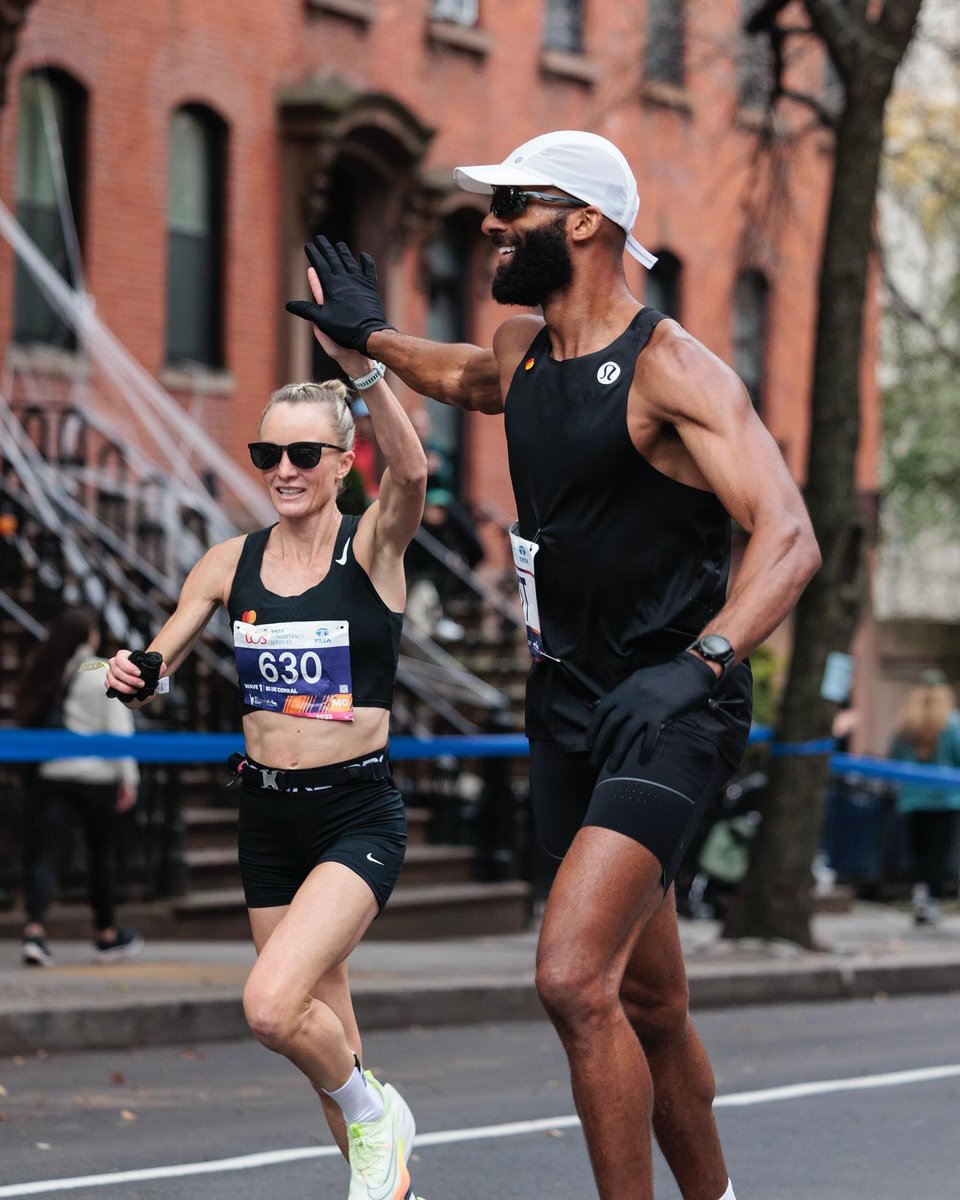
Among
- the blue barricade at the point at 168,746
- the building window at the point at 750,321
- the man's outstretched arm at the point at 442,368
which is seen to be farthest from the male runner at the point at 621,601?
the building window at the point at 750,321

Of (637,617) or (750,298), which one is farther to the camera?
(750,298)

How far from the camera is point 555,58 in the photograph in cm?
2362

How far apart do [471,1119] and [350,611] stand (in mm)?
2919

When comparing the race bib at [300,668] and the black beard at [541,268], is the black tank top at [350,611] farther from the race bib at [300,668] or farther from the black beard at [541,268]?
the black beard at [541,268]

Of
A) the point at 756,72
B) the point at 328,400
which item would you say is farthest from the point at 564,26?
the point at 328,400

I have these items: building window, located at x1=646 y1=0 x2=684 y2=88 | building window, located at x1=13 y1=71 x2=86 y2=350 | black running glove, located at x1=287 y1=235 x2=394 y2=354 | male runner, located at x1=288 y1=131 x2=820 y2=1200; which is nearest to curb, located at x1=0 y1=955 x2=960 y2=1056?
black running glove, located at x1=287 y1=235 x2=394 y2=354

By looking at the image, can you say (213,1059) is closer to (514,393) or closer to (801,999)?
(801,999)

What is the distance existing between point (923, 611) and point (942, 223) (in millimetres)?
6553

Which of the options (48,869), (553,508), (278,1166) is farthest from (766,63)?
(553,508)

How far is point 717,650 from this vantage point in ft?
14.8

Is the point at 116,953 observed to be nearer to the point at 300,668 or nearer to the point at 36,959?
the point at 36,959

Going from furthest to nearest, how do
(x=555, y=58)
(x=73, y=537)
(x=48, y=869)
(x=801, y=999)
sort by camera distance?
(x=555, y=58), (x=73, y=537), (x=801, y=999), (x=48, y=869)

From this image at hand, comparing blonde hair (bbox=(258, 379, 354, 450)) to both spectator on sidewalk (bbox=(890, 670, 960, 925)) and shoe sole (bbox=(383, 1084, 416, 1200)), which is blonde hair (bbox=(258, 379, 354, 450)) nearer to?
shoe sole (bbox=(383, 1084, 416, 1200))

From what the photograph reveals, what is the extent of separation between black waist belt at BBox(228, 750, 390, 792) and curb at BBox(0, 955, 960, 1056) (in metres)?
3.95
